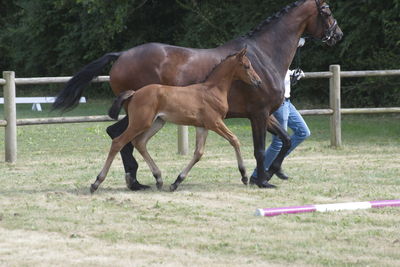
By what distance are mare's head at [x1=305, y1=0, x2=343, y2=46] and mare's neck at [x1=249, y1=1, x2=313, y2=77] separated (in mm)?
65

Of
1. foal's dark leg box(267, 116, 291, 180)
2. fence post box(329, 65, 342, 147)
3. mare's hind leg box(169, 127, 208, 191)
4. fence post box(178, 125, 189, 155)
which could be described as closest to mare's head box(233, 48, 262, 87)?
mare's hind leg box(169, 127, 208, 191)

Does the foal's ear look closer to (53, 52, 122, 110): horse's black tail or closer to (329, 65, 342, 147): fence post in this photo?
(53, 52, 122, 110): horse's black tail

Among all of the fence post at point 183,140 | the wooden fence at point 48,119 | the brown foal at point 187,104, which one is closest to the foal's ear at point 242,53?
the brown foal at point 187,104

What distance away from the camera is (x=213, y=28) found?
86.2 feet

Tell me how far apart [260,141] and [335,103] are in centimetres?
489

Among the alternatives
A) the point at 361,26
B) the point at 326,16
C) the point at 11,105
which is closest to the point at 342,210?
the point at 326,16

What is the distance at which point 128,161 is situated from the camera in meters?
10.2

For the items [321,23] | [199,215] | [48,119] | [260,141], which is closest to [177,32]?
[48,119]

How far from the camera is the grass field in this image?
6.64 meters

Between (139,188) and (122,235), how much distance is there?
2747 millimetres

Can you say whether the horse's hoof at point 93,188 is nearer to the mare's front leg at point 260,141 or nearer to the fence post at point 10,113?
the mare's front leg at point 260,141

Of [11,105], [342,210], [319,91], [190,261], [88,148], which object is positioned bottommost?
[319,91]

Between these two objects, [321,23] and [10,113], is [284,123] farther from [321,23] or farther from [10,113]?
[10,113]

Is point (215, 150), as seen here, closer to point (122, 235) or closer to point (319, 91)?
point (122, 235)
